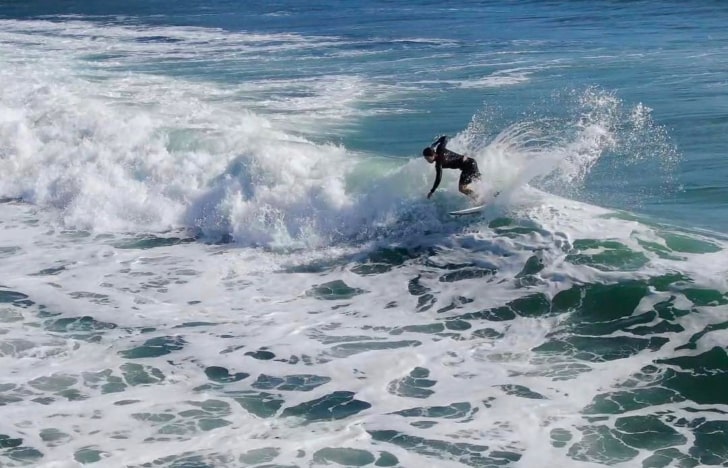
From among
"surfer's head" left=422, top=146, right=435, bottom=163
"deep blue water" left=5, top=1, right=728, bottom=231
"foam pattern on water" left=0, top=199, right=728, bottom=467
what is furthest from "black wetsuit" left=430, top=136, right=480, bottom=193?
"deep blue water" left=5, top=1, right=728, bottom=231

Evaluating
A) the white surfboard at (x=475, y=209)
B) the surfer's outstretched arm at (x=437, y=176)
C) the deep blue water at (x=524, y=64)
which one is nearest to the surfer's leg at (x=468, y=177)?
the white surfboard at (x=475, y=209)

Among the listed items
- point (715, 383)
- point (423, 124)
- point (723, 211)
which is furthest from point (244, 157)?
point (715, 383)

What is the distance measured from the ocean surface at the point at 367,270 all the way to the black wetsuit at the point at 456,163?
29 cm

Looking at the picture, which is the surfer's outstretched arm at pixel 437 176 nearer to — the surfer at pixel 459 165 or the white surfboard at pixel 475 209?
the surfer at pixel 459 165

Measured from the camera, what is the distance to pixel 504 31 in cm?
3572

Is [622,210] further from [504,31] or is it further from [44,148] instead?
[504,31]

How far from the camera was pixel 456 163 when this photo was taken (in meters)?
14.9

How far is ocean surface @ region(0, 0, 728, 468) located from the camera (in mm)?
9320

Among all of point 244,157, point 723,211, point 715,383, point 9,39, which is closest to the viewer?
point 715,383

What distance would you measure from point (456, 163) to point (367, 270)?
2.26m

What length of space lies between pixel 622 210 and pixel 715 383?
503cm

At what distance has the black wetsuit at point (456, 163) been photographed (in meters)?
14.7

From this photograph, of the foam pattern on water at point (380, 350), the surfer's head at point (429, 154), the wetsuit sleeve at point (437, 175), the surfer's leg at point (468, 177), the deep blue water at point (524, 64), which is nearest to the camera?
the foam pattern on water at point (380, 350)

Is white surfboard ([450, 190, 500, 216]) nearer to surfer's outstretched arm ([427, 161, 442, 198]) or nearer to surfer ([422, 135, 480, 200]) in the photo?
surfer ([422, 135, 480, 200])
